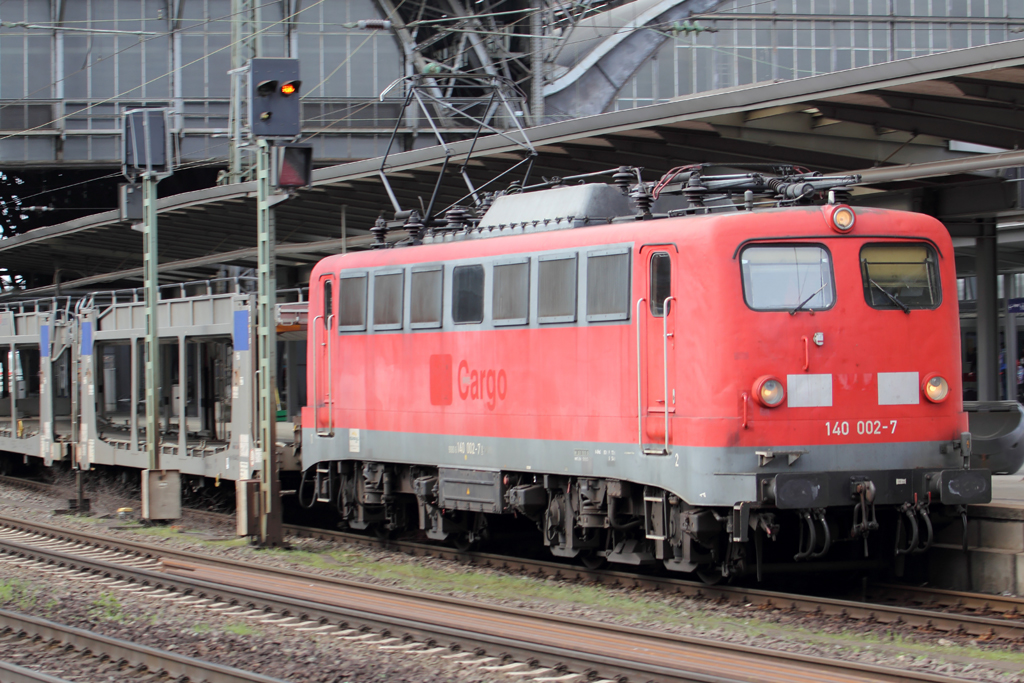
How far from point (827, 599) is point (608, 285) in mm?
3255

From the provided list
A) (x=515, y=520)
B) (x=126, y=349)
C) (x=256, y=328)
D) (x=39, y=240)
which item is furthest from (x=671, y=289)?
(x=39, y=240)

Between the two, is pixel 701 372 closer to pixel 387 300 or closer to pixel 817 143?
pixel 387 300

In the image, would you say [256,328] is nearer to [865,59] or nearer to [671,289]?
[671,289]

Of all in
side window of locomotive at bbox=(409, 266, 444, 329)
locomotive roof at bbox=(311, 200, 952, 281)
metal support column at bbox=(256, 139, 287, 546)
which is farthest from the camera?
metal support column at bbox=(256, 139, 287, 546)

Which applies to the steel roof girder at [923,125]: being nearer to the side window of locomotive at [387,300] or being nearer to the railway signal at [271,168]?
the side window of locomotive at [387,300]

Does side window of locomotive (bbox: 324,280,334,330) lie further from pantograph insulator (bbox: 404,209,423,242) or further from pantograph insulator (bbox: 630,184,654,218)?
pantograph insulator (bbox: 630,184,654,218)

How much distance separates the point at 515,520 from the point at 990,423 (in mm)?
5743

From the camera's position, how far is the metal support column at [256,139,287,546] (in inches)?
527

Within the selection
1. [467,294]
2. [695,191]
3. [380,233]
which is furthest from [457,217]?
[695,191]

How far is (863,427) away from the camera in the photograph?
9742 millimetres

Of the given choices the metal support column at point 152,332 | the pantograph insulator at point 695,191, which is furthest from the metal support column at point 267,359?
the pantograph insulator at point 695,191

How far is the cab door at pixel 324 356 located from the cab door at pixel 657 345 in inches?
200

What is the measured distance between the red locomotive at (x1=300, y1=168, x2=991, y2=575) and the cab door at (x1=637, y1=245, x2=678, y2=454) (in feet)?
0.06

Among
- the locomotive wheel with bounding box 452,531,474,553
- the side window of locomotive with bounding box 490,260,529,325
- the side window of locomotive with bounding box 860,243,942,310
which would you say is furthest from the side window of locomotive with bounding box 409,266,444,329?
the side window of locomotive with bounding box 860,243,942,310
